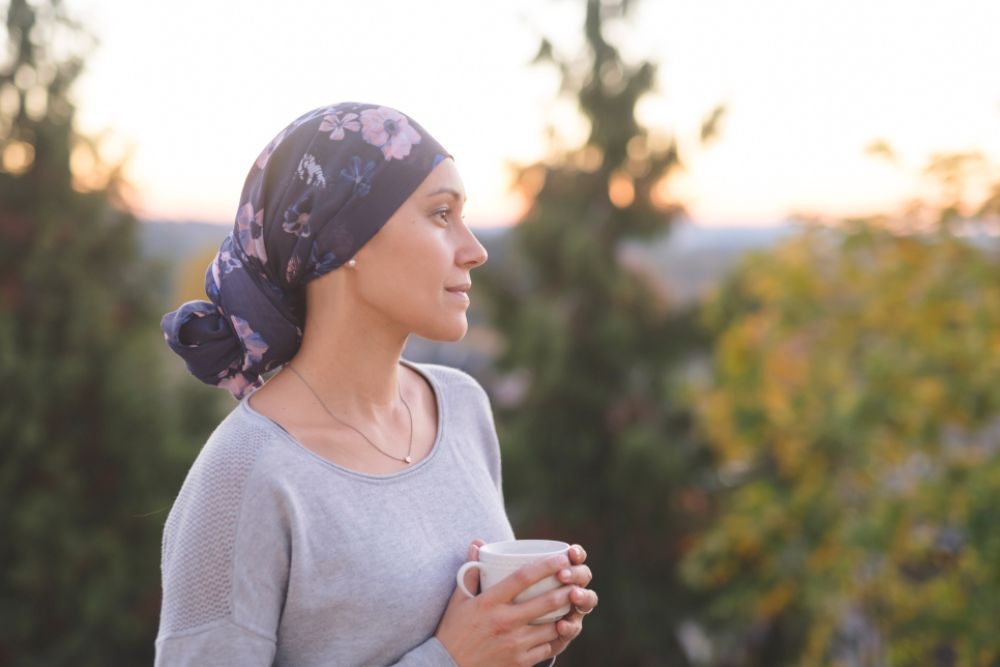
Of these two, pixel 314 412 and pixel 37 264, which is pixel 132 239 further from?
pixel 314 412

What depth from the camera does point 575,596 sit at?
1.55 metres

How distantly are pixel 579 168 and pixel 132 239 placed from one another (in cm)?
385

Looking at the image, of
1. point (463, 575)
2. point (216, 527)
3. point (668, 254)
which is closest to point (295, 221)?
point (216, 527)

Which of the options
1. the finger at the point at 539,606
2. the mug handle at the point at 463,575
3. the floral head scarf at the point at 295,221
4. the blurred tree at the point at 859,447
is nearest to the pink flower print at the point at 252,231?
the floral head scarf at the point at 295,221

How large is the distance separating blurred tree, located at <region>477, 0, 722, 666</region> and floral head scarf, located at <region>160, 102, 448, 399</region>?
681cm

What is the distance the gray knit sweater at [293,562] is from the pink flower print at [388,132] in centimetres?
48

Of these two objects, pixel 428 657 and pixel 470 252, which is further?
pixel 470 252

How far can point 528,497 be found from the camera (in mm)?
8664

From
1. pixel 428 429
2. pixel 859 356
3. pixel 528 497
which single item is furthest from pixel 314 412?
pixel 528 497

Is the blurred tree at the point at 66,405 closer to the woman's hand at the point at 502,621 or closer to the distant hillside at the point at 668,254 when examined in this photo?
the distant hillside at the point at 668,254

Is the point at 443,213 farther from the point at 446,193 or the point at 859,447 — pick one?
the point at 859,447

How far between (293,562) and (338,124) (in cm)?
70

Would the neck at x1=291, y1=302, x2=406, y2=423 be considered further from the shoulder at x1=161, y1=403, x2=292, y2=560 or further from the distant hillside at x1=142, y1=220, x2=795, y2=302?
the distant hillside at x1=142, y1=220, x2=795, y2=302

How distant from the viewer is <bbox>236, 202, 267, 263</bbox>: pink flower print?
1594 mm
